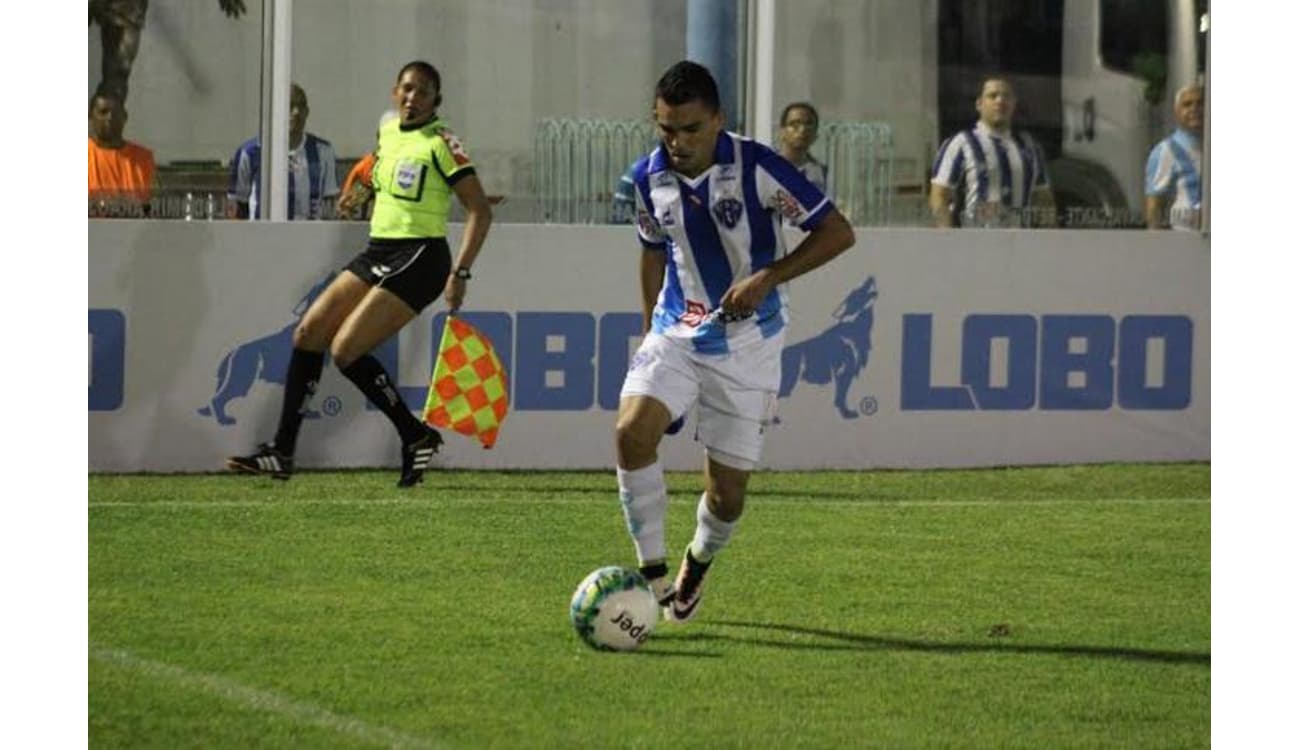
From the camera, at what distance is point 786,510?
13586 mm

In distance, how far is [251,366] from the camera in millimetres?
14852

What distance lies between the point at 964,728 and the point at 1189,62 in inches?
381

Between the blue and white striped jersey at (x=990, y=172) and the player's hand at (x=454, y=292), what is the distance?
369 centimetres

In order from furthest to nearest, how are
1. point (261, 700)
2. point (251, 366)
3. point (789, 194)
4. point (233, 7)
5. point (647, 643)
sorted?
point (233, 7)
point (251, 366)
point (789, 194)
point (647, 643)
point (261, 700)

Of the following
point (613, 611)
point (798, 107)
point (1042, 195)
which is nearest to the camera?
point (613, 611)

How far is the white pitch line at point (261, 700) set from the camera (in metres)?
7.77

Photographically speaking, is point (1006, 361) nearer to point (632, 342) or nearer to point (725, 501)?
point (632, 342)

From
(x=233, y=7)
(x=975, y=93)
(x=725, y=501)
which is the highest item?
(x=233, y=7)

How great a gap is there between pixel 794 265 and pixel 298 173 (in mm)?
6485

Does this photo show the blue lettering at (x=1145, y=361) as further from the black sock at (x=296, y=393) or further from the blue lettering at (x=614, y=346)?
the black sock at (x=296, y=393)

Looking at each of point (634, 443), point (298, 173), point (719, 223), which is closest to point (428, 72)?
point (298, 173)

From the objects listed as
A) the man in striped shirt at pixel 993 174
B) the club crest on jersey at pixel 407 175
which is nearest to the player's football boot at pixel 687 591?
the club crest on jersey at pixel 407 175

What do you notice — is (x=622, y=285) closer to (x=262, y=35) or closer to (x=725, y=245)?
(x=262, y=35)

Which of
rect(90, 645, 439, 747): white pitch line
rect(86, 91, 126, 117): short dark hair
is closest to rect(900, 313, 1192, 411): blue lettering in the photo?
rect(86, 91, 126, 117): short dark hair
